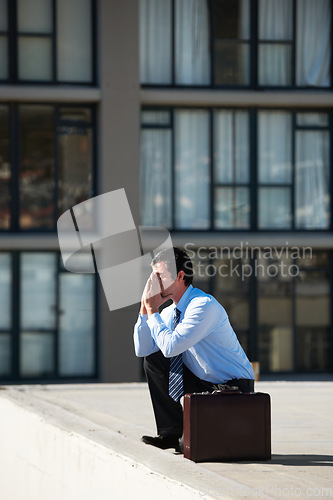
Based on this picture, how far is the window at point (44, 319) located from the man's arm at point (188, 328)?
42.8 feet

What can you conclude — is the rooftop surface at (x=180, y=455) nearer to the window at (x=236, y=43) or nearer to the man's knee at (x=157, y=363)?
the man's knee at (x=157, y=363)

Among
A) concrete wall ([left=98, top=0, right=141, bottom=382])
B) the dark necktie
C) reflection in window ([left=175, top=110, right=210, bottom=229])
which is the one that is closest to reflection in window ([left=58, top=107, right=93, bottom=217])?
concrete wall ([left=98, top=0, right=141, bottom=382])

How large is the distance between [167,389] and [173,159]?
13.7m

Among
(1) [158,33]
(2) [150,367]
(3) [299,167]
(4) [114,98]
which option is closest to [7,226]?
(4) [114,98]

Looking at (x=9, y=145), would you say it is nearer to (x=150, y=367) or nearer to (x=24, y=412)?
(x=24, y=412)

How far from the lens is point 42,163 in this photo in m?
19.2

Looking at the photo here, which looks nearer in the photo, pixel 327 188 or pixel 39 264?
pixel 39 264

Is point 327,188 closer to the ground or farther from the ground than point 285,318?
farther from the ground

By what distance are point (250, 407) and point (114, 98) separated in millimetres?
13815

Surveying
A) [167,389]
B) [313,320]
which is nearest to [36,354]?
[313,320]

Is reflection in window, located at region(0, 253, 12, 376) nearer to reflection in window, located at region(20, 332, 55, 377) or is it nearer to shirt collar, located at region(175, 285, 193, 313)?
reflection in window, located at region(20, 332, 55, 377)

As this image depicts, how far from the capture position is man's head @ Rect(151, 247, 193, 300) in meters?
6.11

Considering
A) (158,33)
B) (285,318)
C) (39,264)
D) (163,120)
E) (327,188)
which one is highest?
(158,33)

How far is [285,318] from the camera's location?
19672mm
